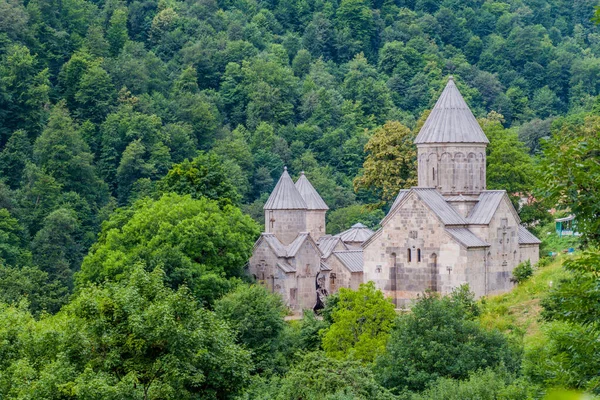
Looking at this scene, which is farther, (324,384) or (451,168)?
(451,168)

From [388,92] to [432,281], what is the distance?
66234 mm

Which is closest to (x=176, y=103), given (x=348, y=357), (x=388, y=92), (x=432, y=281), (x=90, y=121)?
(x=90, y=121)

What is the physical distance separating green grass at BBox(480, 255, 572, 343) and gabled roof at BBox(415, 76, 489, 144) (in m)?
6.93

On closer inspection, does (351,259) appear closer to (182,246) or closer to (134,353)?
(182,246)

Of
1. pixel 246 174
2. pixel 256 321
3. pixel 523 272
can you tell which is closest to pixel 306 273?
pixel 523 272

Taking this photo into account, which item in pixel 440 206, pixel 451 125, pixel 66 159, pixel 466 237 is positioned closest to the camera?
pixel 466 237

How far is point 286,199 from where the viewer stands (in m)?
63.8

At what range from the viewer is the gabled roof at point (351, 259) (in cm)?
6278

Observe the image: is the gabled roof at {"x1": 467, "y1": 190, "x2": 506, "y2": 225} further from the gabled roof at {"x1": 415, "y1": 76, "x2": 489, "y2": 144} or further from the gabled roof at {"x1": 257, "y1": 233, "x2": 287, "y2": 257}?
the gabled roof at {"x1": 257, "y1": 233, "x2": 287, "y2": 257}

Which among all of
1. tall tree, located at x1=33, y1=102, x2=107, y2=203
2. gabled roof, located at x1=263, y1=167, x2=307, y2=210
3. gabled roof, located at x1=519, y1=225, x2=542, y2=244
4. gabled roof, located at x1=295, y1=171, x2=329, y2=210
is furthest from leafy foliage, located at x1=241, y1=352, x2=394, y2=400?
tall tree, located at x1=33, y1=102, x2=107, y2=203

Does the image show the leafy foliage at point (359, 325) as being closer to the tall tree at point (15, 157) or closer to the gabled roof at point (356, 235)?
the gabled roof at point (356, 235)

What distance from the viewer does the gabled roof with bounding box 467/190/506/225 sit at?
5306 centimetres

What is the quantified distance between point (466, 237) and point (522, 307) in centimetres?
825

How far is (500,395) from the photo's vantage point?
3033 centimetres
